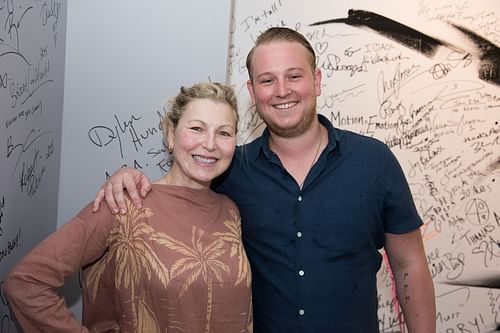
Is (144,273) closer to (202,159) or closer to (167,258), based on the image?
(167,258)

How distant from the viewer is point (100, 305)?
1323mm

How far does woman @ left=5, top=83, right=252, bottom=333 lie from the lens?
3.84ft

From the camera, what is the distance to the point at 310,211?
4.58 ft

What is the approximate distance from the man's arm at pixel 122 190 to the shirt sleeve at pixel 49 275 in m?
0.07

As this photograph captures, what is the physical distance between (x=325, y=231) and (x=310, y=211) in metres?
0.07

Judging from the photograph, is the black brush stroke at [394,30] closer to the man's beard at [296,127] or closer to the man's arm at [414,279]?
the man's beard at [296,127]

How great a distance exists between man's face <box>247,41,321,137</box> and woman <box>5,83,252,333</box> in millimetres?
114

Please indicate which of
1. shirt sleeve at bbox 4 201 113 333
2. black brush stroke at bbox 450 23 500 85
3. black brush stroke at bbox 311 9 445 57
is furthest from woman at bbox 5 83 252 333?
black brush stroke at bbox 450 23 500 85

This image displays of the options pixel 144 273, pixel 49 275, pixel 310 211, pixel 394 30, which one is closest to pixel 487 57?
pixel 394 30

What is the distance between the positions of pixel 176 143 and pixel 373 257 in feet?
2.20

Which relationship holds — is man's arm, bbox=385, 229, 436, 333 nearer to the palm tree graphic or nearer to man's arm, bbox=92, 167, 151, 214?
the palm tree graphic

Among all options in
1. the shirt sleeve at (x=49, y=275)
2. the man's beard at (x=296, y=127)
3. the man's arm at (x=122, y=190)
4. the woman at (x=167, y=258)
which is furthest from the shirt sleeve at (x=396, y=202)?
the shirt sleeve at (x=49, y=275)

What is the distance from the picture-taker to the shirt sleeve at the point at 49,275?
1142mm

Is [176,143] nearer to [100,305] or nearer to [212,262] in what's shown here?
[212,262]
